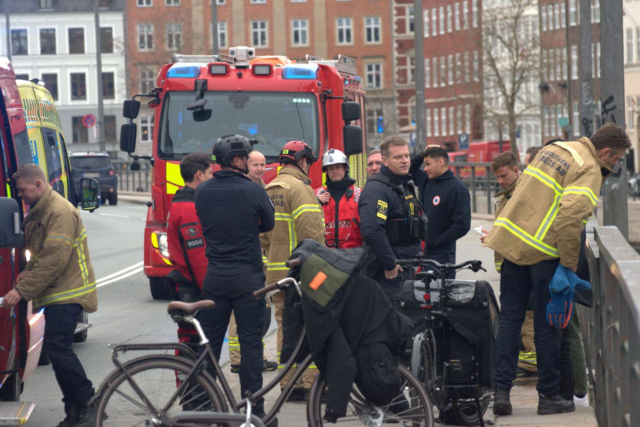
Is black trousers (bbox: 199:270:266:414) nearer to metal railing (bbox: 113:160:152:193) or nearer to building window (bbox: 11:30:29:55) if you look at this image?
metal railing (bbox: 113:160:152:193)

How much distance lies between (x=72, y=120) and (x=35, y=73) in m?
5.26

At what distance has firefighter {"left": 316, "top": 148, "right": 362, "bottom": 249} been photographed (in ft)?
27.8

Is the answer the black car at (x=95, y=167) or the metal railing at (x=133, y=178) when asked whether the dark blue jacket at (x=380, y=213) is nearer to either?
the black car at (x=95, y=167)

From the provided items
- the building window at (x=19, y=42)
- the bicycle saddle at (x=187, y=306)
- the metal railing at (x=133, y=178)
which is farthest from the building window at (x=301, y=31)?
the bicycle saddle at (x=187, y=306)

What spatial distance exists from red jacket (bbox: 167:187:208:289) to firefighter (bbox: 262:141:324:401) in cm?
98

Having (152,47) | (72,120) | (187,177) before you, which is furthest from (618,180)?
(72,120)

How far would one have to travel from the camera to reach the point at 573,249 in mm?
6645

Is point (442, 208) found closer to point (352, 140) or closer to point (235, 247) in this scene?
point (235, 247)

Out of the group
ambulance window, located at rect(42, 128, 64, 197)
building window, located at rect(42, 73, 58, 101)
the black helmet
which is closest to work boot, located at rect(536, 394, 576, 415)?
the black helmet

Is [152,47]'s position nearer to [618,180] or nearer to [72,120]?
[72,120]

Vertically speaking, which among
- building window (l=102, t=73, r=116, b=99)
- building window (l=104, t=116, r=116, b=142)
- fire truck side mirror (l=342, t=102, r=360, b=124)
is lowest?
fire truck side mirror (l=342, t=102, r=360, b=124)

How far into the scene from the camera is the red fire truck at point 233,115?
13406mm

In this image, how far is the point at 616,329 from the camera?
16.8 ft

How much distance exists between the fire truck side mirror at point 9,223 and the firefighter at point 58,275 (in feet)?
2.20
